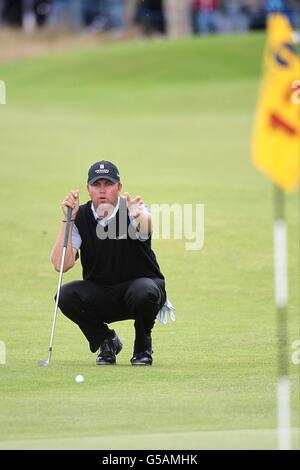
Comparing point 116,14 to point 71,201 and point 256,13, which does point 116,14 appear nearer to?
point 256,13

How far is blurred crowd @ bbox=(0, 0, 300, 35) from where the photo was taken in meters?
49.0

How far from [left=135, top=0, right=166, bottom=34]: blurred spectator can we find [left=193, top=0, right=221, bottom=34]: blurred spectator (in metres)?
1.36

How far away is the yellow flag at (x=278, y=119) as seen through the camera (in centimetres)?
799

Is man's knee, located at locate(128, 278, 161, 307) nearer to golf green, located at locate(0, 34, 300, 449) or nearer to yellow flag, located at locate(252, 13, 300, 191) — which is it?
golf green, located at locate(0, 34, 300, 449)

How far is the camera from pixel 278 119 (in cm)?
800

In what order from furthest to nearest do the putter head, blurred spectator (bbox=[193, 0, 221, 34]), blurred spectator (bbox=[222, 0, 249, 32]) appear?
1. blurred spectator (bbox=[222, 0, 249, 32])
2. blurred spectator (bbox=[193, 0, 221, 34])
3. the putter head

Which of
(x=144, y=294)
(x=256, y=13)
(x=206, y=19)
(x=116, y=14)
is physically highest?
(x=206, y=19)

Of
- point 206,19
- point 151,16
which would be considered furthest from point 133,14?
point 206,19

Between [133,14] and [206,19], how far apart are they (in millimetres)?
3769

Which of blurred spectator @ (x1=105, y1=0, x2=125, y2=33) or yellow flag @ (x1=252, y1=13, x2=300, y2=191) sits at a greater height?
blurred spectator @ (x1=105, y1=0, x2=125, y2=33)

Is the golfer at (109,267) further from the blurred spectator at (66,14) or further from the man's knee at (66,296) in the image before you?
the blurred spectator at (66,14)

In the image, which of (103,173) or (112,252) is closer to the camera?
(103,173)

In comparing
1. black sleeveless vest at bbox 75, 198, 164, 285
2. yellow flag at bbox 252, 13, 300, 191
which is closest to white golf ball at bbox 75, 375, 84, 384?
black sleeveless vest at bbox 75, 198, 164, 285

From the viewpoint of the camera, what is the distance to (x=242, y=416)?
905cm
